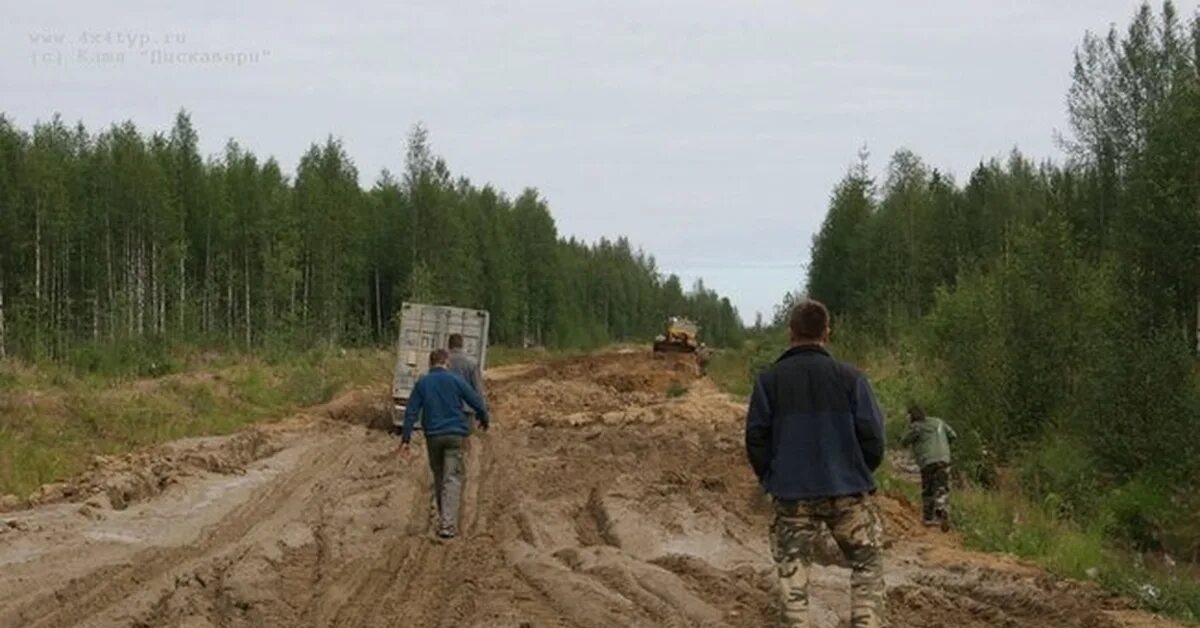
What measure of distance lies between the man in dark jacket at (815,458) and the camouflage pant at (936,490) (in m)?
8.22

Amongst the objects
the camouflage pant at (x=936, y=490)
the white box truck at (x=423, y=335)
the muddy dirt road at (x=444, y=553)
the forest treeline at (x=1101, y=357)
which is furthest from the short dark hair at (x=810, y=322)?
the white box truck at (x=423, y=335)

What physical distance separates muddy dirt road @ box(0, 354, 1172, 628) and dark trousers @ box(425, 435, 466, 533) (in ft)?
1.04

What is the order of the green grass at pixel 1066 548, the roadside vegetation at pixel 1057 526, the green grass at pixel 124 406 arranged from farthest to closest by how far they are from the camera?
the green grass at pixel 124 406, the roadside vegetation at pixel 1057 526, the green grass at pixel 1066 548

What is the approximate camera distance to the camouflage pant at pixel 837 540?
7090 mm

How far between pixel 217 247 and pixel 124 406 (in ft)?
118

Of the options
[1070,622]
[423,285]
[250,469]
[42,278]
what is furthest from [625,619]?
[42,278]

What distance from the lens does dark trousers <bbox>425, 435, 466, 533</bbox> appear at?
12.5 m

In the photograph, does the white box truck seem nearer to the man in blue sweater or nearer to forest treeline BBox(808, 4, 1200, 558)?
forest treeline BBox(808, 4, 1200, 558)

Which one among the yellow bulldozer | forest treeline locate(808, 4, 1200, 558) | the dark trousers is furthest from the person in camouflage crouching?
the yellow bulldozer

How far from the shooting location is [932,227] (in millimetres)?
60281

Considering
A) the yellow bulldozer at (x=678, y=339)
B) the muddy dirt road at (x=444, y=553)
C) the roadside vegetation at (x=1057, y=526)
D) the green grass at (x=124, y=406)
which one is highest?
the yellow bulldozer at (x=678, y=339)

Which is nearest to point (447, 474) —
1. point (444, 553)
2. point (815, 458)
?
point (444, 553)

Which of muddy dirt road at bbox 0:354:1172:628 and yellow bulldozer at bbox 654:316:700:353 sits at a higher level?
yellow bulldozer at bbox 654:316:700:353

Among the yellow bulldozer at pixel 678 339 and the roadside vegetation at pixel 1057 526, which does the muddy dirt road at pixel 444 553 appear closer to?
the roadside vegetation at pixel 1057 526
